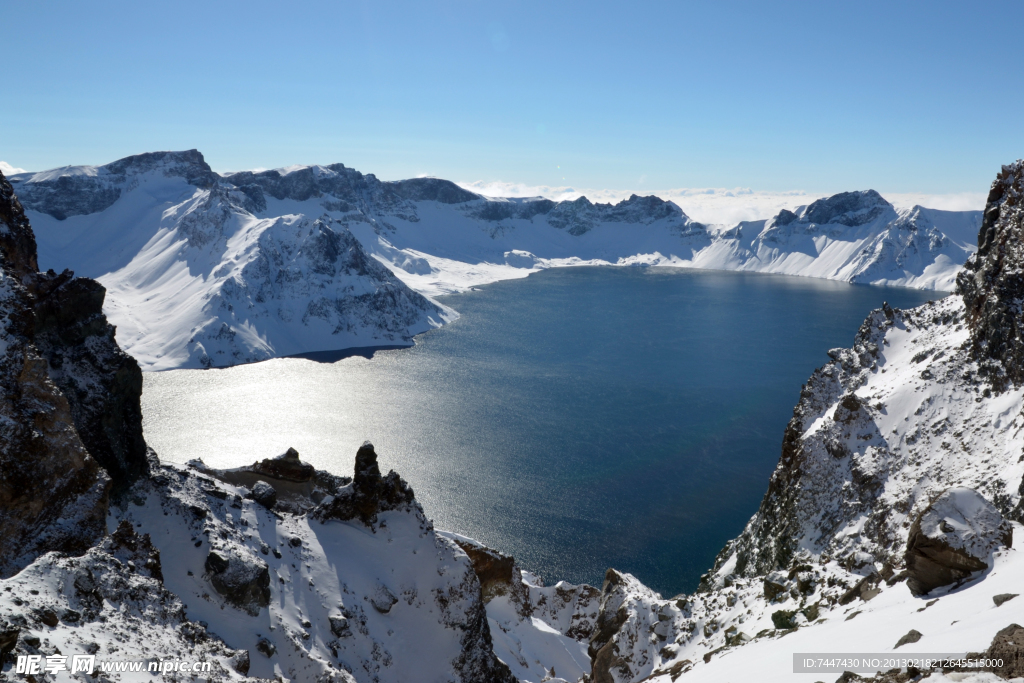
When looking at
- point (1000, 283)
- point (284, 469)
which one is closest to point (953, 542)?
point (1000, 283)

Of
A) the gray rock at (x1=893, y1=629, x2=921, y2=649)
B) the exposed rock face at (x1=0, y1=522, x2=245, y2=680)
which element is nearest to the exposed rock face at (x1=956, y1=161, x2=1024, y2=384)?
the gray rock at (x1=893, y1=629, x2=921, y2=649)

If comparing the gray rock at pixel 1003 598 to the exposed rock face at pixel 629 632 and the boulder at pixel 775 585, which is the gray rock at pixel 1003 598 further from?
the exposed rock face at pixel 629 632

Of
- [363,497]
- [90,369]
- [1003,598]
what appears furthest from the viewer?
[363,497]

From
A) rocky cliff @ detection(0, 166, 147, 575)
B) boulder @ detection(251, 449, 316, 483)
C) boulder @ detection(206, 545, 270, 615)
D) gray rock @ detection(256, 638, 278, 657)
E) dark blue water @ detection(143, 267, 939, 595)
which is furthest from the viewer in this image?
dark blue water @ detection(143, 267, 939, 595)

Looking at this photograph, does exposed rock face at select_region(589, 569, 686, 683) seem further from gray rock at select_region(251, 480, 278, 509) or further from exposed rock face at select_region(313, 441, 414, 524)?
gray rock at select_region(251, 480, 278, 509)

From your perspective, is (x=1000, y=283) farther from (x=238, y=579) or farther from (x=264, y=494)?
(x=238, y=579)

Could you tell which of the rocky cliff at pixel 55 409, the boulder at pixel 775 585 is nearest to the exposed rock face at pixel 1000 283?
the boulder at pixel 775 585
